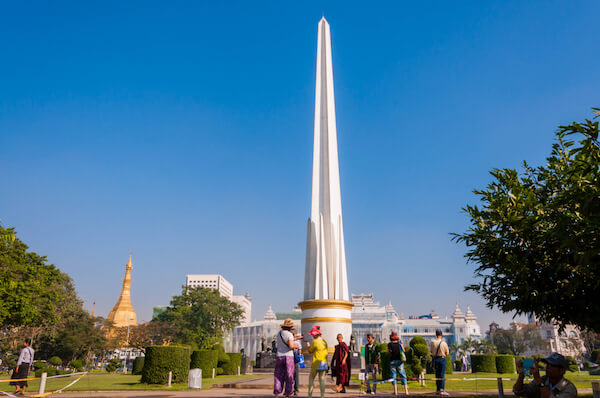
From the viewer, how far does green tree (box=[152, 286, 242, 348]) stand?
60656mm

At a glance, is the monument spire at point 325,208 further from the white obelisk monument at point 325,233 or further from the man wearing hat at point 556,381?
the man wearing hat at point 556,381

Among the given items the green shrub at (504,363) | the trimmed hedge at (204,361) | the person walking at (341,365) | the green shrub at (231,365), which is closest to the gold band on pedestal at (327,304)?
the trimmed hedge at (204,361)

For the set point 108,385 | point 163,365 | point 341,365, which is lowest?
point 108,385

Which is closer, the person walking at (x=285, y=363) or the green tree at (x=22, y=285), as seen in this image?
the person walking at (x=285, y=363)

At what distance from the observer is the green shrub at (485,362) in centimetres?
2983

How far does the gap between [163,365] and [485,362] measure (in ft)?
71.2

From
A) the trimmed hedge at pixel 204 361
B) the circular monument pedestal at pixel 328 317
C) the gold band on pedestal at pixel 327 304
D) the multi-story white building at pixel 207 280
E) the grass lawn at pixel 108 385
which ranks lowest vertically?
the grass lawn at pixel 108 385

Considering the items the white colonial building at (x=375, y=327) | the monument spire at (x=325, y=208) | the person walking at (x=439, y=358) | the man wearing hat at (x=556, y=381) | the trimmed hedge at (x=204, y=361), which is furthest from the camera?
the white colonial building at (x=375, y=327)

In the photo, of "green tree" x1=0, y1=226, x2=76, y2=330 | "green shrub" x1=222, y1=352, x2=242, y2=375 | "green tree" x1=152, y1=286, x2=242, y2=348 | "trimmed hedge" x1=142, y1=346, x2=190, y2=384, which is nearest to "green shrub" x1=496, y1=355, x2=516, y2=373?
"green shrub" x1=222, y1=352, x2=242, y2=375

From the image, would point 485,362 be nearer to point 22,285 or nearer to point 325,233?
point 325,233

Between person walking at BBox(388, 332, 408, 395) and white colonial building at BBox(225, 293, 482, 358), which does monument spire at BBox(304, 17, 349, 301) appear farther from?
white colonial building at BBox(225, 293, 482, 358)

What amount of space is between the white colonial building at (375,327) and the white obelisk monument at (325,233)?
5978 centimetres

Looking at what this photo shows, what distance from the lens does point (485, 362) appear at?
98.1 ft

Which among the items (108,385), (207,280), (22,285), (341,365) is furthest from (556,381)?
(207,280)
